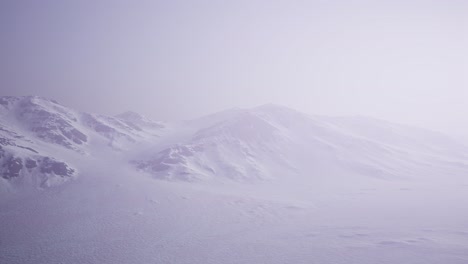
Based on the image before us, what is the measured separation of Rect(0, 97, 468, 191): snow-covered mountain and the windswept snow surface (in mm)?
942

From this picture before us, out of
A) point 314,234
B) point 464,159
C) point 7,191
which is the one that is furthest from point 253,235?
point 464,159

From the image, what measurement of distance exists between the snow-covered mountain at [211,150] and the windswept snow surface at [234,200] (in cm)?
94

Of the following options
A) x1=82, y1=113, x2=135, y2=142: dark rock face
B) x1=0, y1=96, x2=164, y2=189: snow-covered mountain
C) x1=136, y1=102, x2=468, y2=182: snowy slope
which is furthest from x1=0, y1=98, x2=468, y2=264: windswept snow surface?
x1=0, y1=96, x2=164, y2=189: snow-covered mountain

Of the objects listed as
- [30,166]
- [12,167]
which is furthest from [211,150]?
[12,167]

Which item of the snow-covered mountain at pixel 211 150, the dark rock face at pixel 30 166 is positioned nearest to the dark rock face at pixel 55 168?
the dark rock face at pixel 30 166

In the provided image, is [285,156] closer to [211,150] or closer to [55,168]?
[211,150]

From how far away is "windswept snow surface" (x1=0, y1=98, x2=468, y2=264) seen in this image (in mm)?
55812

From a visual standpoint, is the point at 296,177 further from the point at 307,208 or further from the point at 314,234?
the point at 314,234

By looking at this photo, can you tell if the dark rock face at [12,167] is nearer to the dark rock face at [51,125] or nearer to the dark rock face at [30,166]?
the dark rock face at [30,166]

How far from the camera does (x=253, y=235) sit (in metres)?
65.4

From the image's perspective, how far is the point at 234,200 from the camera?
94125 mm

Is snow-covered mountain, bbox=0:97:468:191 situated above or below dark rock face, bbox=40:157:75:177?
above

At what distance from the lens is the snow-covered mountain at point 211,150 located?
116125 millimetres

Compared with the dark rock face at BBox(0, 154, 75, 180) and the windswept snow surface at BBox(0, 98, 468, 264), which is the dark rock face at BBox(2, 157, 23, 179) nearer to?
the dark rock face at BBox(0, 154, 75, 180)
